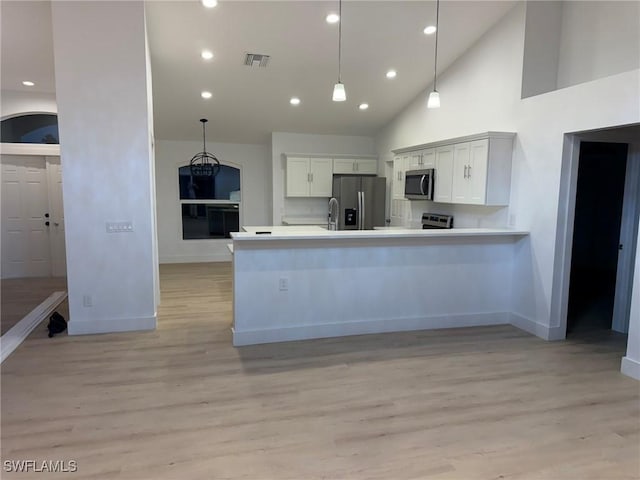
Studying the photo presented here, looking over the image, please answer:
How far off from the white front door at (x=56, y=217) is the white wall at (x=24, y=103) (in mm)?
762

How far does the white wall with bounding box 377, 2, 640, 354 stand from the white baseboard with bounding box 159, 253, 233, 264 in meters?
4.98

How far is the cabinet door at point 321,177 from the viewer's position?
25.5 ft

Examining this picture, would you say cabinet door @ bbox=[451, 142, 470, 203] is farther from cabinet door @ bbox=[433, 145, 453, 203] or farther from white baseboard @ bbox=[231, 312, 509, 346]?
white baseboard @ bbox=[231, 312, 509, 346]

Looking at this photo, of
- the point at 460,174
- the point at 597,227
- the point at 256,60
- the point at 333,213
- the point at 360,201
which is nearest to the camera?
the point at 460,174

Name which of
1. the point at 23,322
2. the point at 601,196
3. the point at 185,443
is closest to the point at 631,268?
the point at 601,196

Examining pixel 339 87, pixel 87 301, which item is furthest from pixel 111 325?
pixel 339 87

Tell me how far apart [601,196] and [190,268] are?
7170 mm

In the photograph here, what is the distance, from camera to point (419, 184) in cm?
589

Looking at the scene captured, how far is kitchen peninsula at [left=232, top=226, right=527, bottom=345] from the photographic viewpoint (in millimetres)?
3943

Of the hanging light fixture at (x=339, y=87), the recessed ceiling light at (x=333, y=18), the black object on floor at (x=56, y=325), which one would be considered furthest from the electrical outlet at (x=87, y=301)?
the recessed ceiling light at (x=333, y=18)

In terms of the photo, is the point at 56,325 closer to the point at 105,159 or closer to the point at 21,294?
the point at 105,159

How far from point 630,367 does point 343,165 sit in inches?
218

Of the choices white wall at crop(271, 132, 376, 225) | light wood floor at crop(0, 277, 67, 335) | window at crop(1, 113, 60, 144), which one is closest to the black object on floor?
light wood floor at crop(0, 277, 67, 335)

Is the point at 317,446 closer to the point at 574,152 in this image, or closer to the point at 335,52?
the point at 574,152
